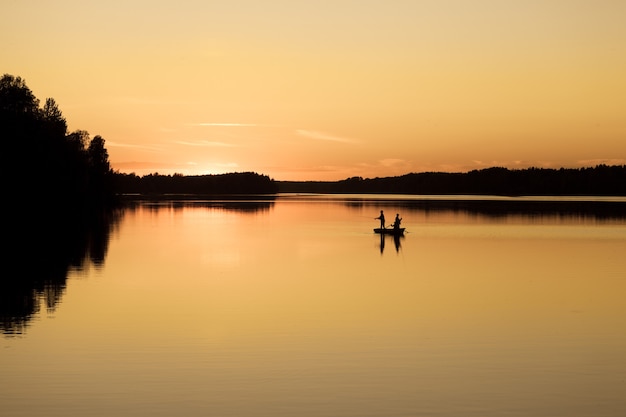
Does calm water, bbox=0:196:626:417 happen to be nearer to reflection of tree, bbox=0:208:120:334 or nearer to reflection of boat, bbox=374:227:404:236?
reflection of tree, bbox=0:208:120:334

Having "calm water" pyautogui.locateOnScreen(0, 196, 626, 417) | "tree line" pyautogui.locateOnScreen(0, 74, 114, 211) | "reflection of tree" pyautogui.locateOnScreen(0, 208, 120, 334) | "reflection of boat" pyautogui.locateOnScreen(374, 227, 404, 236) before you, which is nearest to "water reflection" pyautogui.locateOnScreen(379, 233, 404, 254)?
"reflection of boat" pyautogui.locateOnScreen(374, 227, 404, 236)

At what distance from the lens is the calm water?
17562 millimetres

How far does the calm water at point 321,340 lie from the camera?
1756cm

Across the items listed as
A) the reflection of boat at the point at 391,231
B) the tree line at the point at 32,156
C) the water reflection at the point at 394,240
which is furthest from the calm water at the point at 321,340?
the tree line at the point at 32,156

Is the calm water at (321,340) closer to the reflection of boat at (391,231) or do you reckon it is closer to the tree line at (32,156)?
the reflection of boat at (391,231)

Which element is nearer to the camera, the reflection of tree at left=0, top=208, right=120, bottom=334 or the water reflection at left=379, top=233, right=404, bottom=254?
the reflection of tree at left=0, top=208, right=120, bottom=334

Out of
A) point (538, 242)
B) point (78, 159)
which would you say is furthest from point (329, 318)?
point (78, 159)

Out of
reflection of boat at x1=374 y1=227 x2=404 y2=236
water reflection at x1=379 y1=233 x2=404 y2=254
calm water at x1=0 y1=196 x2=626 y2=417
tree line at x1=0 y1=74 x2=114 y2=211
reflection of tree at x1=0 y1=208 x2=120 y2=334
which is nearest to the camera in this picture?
calm water at x1=0 y1=196 x2=626 y2=417

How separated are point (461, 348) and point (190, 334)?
832 cm

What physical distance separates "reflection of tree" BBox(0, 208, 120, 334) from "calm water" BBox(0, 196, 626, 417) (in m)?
0.37

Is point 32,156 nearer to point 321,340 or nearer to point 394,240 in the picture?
point 394,240

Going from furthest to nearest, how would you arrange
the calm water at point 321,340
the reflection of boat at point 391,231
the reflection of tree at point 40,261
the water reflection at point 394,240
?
the reflection of boat at point 391,231 < the water reflection at point 394,240 < the reflection of tree at point 40,261 < the calm water at point 321,340

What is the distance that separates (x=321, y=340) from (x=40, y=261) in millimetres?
27817

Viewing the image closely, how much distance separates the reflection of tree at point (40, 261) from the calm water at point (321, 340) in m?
0.37
